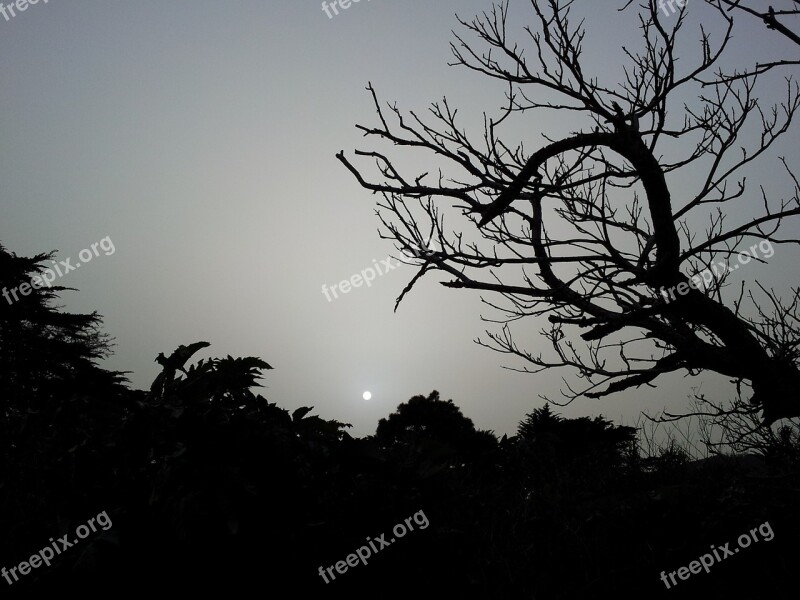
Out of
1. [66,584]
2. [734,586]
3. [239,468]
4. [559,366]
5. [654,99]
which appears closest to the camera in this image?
[66,584]

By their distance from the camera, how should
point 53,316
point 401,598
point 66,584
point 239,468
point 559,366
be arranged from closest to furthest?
point 66,584 → point 239,468 → point 401,598 → point 559,366 → point 53,316

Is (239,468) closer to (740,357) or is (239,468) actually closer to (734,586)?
(740,357)

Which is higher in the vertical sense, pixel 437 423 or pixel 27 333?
pixel 27 333

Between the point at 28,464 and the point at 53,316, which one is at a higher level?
the point at 53,316

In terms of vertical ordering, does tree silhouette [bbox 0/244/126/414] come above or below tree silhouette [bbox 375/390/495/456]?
above

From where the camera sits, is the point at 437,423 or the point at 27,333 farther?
the point at 437,423

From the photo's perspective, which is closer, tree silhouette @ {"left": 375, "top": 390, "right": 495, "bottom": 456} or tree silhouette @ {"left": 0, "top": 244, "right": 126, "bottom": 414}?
tree silhouette @ {"left": 0, "top": 244, "right": 126, "bottom": 414}

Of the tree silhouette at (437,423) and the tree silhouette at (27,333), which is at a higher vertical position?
the tree silhouette at (27,333)

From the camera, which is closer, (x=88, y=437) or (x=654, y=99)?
(x=88, y=437)

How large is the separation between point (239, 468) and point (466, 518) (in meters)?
2.48

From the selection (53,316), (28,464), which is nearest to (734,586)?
(28,464)

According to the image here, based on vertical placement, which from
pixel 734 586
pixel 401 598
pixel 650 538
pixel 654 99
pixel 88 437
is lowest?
pixel 734 586

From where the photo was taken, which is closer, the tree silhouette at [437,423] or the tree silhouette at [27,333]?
the tree silhouette at [27,333]

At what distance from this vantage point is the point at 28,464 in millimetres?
3328
